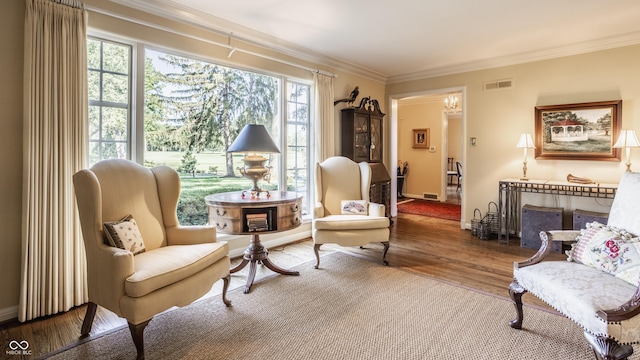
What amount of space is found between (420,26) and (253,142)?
7.24 ft

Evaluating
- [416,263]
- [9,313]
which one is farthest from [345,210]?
[9,313]

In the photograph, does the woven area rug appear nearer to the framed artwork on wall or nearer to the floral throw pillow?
the framed artwork on wall

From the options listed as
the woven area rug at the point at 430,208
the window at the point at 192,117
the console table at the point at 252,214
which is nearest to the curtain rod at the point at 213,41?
the window at the point at 192,117

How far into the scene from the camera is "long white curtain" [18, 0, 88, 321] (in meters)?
2.31

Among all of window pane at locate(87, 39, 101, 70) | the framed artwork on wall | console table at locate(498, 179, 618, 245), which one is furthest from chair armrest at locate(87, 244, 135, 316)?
the framed artwork on wall

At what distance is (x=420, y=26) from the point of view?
140 inches

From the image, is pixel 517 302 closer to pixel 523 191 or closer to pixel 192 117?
pixel 523 191

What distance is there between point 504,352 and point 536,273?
0.51m

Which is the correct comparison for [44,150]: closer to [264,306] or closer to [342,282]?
[264,306]

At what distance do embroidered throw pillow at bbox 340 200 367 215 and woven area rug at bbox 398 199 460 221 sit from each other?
2888mm

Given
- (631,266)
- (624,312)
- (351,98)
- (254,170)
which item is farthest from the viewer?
(351,98)

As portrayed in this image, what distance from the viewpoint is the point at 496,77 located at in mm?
4805

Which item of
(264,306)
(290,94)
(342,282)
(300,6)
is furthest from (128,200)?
(290,94)

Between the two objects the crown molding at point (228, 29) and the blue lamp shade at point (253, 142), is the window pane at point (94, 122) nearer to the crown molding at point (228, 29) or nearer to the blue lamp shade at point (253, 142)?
the crown molding at point (228, 29)
